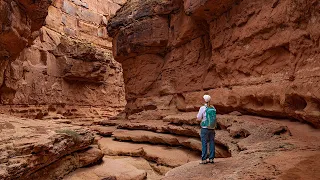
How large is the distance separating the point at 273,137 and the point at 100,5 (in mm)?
21361

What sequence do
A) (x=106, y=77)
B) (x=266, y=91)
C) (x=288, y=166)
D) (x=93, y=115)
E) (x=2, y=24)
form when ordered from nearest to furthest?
1. (x=288, y=166)
2. (x=266, y=91)
3. (x=2, y=24)
4. (x=93, y=115)
5. (x=106, y=77)

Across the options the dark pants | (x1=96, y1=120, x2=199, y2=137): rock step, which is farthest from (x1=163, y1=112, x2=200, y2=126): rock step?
the dark pants

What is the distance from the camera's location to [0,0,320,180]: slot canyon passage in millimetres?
5203

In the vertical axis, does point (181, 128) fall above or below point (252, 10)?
below

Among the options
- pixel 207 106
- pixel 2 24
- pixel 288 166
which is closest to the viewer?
pixel 288 166

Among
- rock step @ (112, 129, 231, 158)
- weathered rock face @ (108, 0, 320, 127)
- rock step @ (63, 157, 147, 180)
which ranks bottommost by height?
rock step @ (63, 157, 147, 180)

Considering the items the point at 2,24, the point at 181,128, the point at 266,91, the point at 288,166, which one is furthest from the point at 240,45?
the point at 2,24

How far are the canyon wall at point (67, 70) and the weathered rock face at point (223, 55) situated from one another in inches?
202

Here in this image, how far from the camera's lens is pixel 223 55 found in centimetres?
988

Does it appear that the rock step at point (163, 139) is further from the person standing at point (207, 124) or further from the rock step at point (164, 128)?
the person standing at point (207, 124)

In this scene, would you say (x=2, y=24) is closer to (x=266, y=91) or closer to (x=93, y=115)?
(x=266, y=91)

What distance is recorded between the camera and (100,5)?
919 inches

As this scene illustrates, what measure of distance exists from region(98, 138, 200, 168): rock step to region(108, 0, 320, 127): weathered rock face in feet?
7.65

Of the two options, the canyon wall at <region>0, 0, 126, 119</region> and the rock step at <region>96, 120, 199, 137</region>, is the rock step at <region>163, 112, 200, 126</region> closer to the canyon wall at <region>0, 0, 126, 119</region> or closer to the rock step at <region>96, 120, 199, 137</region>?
the rock step at <region>96, 120, 199, 137</region>
